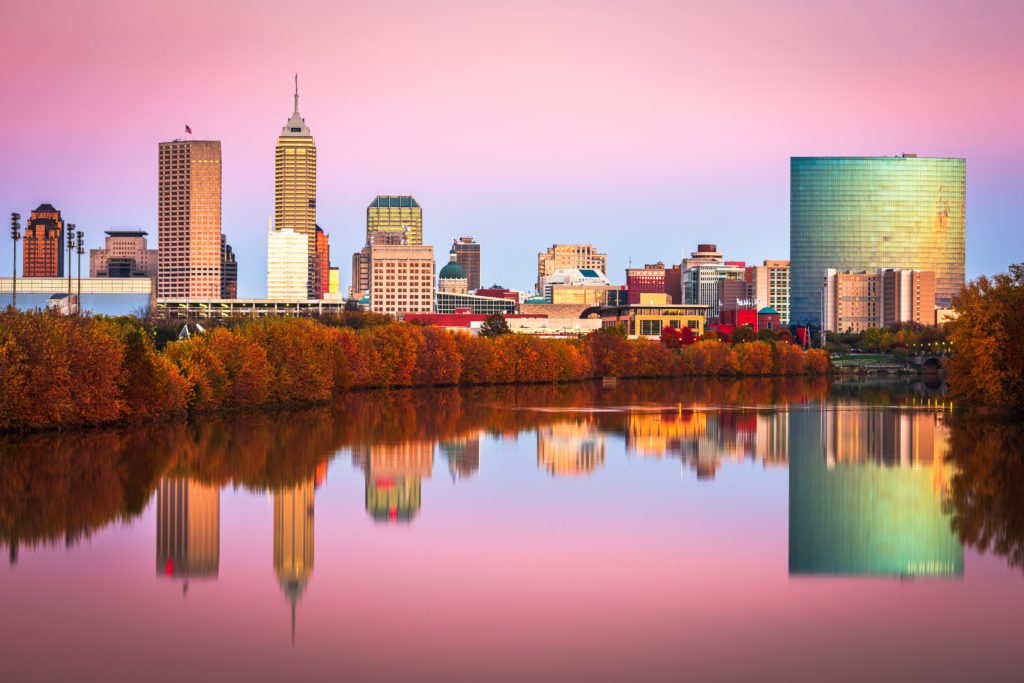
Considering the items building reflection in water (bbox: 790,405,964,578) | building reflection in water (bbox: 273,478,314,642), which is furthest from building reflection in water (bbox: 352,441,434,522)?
building reflection in water (bbox: 790,405,964,578)

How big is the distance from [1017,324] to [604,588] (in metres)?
43.3

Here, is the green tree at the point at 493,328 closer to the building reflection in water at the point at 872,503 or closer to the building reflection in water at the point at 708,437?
the building reflection in water at the point at 708,437

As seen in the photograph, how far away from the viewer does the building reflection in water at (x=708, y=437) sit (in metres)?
47.2

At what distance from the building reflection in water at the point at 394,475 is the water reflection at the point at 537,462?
0.31 ft

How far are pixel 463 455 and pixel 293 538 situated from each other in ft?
56.9

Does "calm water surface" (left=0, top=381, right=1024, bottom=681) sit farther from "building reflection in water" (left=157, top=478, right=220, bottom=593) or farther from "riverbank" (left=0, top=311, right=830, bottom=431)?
"riverbank" (left=0, top=311, right=830, bottom=431)

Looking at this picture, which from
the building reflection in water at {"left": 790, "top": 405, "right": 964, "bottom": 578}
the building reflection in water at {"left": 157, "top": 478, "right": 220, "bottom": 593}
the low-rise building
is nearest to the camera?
the building reflection in water at {"left": 157, "top": 478, "right": 220, "bottom": 593}

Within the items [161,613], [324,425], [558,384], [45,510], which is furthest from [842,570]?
[558,384]

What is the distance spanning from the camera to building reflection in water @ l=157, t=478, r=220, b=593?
25750 mm

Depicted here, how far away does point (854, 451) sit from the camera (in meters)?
49.4

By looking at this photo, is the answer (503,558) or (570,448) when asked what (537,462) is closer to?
(570,448)

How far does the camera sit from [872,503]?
1396 inches

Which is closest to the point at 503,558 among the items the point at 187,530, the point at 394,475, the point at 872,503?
the point at 187,530

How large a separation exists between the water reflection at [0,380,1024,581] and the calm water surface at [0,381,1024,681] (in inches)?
6.4
